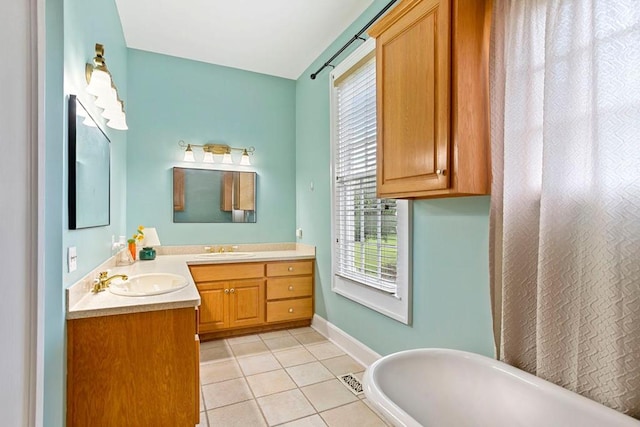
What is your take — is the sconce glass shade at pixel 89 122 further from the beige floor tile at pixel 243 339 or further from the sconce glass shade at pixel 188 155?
the beige floor tile at pixel 243 339

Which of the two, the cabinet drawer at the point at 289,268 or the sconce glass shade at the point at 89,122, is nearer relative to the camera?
the sconce glass shade at the point at 89,122

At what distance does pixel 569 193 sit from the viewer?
124 centimetres

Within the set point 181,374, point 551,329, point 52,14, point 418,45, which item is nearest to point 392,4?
point 418,45

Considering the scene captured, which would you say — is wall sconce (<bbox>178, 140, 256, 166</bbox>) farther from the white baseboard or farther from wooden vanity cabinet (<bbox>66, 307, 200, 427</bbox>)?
wooden vanity cabinet (<bbox>66, 307, 200, 427</bbox>)

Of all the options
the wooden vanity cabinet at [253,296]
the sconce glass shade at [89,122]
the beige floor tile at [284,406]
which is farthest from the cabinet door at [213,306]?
the sconce glass shade at [89,122]

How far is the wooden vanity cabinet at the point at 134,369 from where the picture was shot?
159 cm

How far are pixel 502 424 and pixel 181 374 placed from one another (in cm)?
158

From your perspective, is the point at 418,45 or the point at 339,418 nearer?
the point at 418,45

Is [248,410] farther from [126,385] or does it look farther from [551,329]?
[551,329]

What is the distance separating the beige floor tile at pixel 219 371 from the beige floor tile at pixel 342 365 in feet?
2.43

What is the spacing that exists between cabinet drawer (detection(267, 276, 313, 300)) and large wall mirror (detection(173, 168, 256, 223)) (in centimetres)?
90

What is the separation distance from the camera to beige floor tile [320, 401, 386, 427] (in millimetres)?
1967

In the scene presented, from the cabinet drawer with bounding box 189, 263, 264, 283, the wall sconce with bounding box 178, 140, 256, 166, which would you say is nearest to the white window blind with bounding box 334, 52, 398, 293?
the cabinet drawer with bounding box 189, 263, 264, 283

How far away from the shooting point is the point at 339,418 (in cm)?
202
